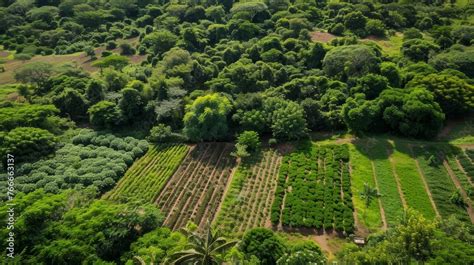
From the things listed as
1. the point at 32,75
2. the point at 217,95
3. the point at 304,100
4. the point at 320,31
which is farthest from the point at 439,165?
the point at 32,75

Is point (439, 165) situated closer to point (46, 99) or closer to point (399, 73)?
point (399, 73)

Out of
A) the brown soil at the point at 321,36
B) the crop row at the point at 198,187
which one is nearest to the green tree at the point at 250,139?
the crop row at the point at 198,187

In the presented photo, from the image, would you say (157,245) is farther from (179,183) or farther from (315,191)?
(315,191)

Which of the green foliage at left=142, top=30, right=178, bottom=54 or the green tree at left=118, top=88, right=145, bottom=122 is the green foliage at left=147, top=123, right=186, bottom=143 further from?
the green foliage at left=142, top=30, right=178, bottom=54

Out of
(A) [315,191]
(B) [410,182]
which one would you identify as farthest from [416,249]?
(B) [410,182]

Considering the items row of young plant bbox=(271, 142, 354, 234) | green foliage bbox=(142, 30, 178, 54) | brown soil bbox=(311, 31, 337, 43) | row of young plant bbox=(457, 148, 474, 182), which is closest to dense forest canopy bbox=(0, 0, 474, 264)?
green foliage bbox=(142, 30, 178, 54)
